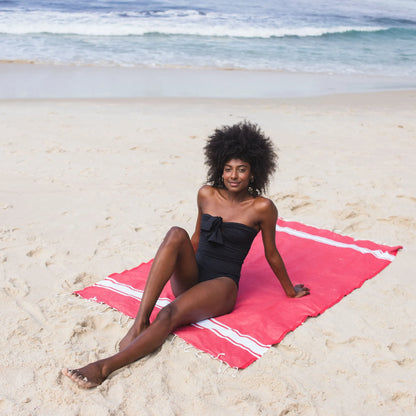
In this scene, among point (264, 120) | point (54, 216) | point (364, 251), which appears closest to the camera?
point (364, 251)

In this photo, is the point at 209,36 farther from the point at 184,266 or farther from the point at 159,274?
the point at 159,274

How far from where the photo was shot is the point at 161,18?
20.6 meters

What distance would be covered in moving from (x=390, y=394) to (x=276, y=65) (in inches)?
504

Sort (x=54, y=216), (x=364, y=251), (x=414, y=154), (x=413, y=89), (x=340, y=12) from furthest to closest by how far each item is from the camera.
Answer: (x=340, y=12)
(x=413, y=89)
(x=414, y=154)
(x=54, y=216)
(x=364, y=251)

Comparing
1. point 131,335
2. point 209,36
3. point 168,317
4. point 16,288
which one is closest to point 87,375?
point 131,335

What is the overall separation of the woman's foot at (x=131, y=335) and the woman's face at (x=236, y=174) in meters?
1.04

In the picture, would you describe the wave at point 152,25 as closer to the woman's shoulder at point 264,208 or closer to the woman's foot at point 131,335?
the woman's shoulder at point 264,208

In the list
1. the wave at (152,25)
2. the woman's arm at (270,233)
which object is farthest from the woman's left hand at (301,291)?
the wave at (152,25)

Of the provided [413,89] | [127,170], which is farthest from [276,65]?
[127,170]

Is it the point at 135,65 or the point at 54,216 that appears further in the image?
the point at 135,65

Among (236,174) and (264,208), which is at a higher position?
(236,174)

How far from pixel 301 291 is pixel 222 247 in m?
0.69

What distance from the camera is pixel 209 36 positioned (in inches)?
733

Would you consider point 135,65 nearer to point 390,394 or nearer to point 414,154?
point 414,154
